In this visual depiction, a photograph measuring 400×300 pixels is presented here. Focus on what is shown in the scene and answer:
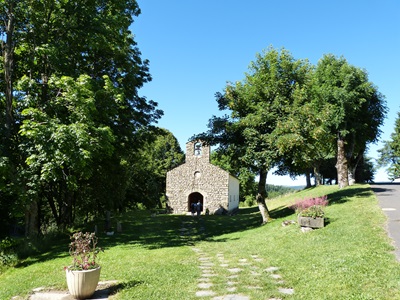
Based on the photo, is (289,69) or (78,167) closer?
(78,167)

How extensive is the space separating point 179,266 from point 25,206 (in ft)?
24.1

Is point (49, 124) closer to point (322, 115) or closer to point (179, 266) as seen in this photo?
point (179, 266)

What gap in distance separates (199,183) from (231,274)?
2621cm

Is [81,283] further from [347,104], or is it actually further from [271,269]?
[347,104]

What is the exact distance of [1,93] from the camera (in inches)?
603

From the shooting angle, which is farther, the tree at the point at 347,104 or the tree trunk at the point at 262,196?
the tree at the point at 347,104

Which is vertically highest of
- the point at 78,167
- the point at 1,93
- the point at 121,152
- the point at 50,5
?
the point at 50,5

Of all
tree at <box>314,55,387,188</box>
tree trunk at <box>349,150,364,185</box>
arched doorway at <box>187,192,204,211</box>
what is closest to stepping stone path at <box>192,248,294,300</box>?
tree at <box>314,55,387,188</box>

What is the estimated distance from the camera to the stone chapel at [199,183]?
33375mm

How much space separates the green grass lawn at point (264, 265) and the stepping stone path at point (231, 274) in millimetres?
30

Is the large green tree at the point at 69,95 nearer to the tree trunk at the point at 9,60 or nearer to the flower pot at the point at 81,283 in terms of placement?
the tree trunk at the point at 9,60

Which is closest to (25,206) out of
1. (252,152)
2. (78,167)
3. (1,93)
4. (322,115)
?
(78,167)

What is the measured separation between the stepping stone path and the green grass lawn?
0.03 metres

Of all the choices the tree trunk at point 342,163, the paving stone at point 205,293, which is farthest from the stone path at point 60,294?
the tree trunk at point 342,163
